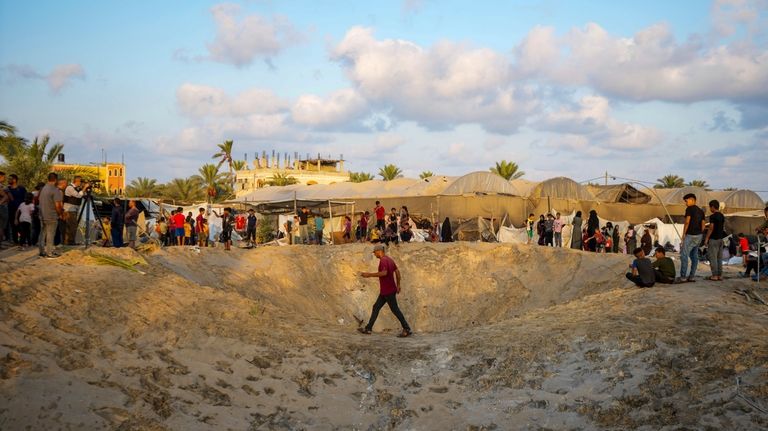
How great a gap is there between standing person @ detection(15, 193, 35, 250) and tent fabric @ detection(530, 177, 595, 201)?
2231 cm

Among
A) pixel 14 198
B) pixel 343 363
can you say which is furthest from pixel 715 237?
pixel 14 198

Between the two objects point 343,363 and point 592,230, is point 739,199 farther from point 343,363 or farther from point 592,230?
point 343,363

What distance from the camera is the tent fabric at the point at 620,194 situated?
3606 cm

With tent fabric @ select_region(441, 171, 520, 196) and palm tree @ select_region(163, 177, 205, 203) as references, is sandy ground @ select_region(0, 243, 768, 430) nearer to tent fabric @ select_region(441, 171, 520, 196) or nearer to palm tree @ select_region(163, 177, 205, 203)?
tent fabric @ select_region(441, 171, 520, 196)

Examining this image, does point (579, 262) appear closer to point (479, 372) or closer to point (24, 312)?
point (479, 372)

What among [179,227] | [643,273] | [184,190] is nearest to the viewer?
[643,273]

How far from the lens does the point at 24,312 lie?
10.5 meters

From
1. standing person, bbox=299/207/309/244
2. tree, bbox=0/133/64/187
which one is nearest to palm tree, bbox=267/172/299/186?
tree, bbox=0/133/64/187

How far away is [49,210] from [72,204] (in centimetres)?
421

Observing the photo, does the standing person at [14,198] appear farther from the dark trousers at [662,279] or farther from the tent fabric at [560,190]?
the tent fabric at [560,190]

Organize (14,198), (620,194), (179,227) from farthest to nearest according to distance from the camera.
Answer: (620,194)
(179,227)
(14,198)

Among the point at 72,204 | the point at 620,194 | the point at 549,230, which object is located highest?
the point at 620,194

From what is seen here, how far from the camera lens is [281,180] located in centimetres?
6569

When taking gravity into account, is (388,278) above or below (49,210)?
below
